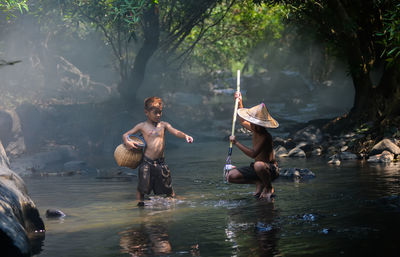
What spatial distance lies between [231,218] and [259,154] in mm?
1755

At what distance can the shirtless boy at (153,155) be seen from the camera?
29.7 feet

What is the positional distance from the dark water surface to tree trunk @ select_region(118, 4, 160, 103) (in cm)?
998

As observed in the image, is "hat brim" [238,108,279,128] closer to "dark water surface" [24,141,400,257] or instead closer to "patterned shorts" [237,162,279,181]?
"patterned shorts" [237,162,279,181]

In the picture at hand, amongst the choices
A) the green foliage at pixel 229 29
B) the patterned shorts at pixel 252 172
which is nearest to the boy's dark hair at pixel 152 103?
the patterned shorts at pixel 252 172

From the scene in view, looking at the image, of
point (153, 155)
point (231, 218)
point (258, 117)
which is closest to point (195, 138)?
point (153, 155)

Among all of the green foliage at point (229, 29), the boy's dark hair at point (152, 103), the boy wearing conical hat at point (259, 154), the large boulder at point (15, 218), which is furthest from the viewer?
the green foliage at point (229, 29)

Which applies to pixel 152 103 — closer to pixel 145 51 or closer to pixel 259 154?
pixel 259 154

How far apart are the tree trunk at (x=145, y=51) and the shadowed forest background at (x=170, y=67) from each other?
1.8 inches

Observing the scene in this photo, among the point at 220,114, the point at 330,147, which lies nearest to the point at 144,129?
the point at 330,147

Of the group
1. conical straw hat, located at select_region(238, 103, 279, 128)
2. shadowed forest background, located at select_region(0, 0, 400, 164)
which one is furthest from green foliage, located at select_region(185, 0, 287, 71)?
conical straw hat, located at select_region(238, 103, 279, 128)

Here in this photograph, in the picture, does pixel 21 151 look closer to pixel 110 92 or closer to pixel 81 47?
pixel 110 92

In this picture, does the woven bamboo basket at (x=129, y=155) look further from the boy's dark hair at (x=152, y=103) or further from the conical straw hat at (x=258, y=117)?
the conical straw hat at (x=258, y=117)

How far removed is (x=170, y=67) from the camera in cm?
2859

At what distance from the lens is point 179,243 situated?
Result: 6168 mm
